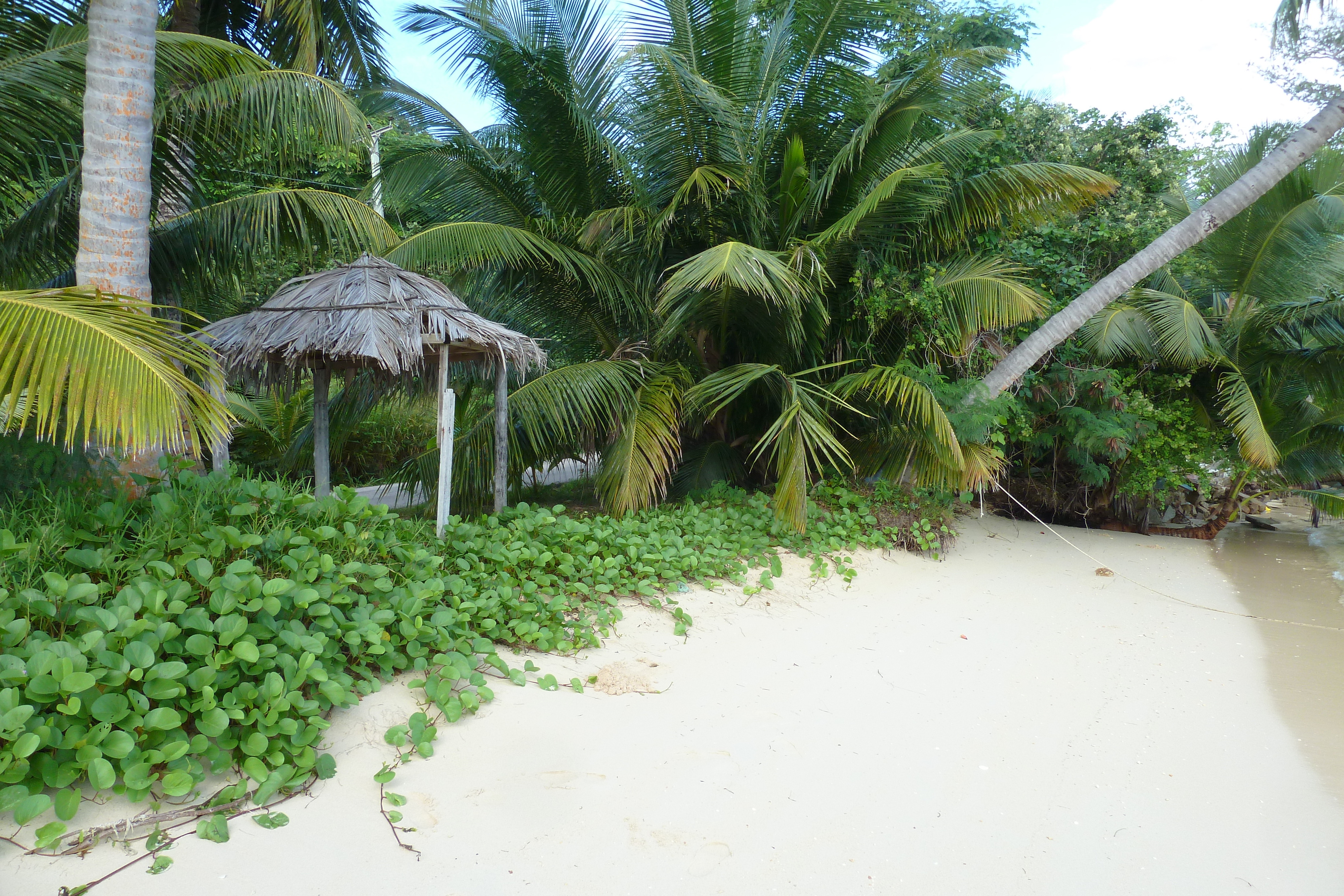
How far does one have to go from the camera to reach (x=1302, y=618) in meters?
6.54

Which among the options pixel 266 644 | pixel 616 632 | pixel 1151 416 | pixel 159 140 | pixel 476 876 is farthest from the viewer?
pixel 1151 416

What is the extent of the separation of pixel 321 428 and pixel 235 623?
9.68ft

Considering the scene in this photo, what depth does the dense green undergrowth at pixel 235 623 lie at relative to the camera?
→ 7.80ft

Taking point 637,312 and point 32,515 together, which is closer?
point 32,515

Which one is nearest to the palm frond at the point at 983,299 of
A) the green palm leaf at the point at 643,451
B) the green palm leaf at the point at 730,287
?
the green palm leaf at the point at 730,287

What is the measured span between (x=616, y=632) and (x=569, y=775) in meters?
1.18

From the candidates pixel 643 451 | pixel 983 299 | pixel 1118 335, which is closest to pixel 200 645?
pixel 643 451

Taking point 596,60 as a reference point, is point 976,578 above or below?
below

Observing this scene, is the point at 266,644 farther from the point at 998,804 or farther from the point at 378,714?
the point at 998,804

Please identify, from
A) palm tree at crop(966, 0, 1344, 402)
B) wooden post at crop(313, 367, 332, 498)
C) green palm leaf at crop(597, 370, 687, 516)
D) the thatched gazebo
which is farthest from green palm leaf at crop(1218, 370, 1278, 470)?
wooden post at crop(313, 367, 332, 498)

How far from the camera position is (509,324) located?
25.2ft

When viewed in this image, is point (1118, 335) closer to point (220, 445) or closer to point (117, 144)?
point (220, 445)

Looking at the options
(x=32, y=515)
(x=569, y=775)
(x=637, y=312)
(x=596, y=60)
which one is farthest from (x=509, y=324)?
(x=569, y=775)

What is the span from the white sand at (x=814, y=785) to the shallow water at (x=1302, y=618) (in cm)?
15
